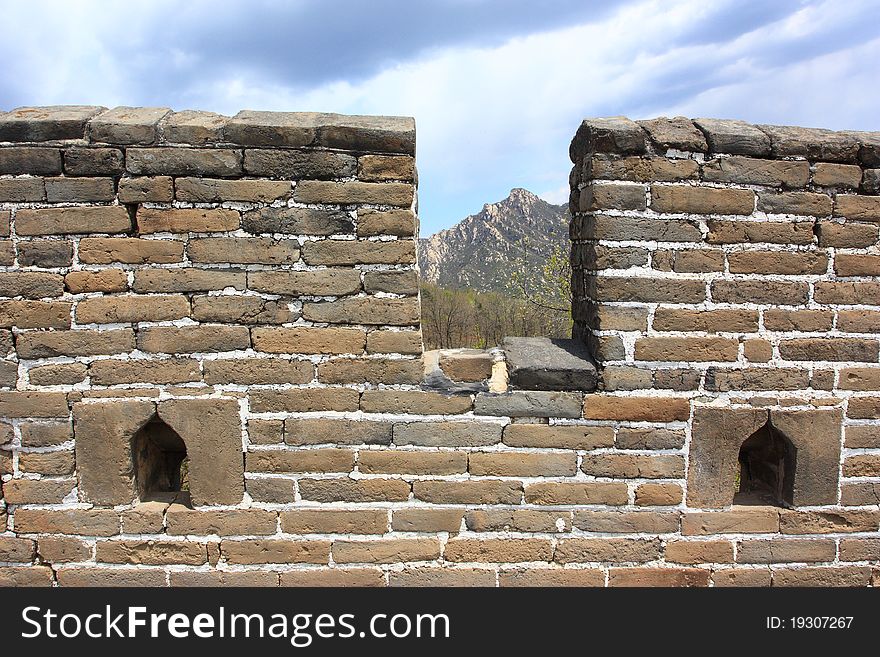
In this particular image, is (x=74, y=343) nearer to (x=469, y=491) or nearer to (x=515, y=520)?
(x=469, y=491)

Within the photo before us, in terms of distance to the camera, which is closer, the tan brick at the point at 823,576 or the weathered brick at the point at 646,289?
the weathered brick at the point at 646,289

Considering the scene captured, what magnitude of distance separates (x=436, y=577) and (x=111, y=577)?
5.07ft

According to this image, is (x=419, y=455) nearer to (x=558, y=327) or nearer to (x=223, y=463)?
(x=223, y=463)

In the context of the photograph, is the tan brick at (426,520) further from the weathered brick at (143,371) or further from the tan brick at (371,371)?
the weathered brick at (143,371)

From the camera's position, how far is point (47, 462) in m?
2.30

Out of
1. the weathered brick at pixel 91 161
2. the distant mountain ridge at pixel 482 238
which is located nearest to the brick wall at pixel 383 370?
the weathered brick at pixel 91 161

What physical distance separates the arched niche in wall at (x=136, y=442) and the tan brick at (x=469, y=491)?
2.85 ft

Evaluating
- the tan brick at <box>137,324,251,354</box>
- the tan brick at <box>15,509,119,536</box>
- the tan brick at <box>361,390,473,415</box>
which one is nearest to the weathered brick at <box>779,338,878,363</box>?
the tan brick at <box>361,390,473,415</box>

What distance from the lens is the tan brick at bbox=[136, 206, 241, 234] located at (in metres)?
2.22

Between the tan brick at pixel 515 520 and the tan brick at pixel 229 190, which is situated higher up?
the tan brick at pixel 229 190

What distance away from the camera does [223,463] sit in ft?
7.64

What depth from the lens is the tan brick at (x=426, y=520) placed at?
2389 mm

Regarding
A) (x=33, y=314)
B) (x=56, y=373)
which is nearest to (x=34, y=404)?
(x=56, y=373)

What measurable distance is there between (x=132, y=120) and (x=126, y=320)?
0.89m
